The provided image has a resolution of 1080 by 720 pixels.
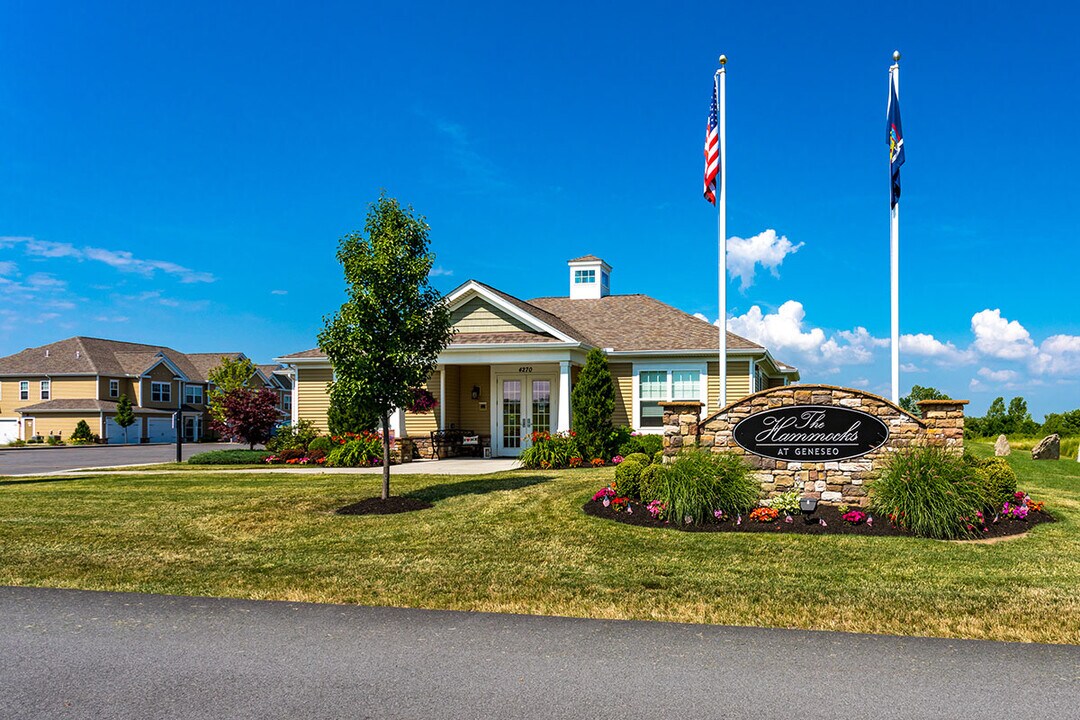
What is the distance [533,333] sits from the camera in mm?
21844

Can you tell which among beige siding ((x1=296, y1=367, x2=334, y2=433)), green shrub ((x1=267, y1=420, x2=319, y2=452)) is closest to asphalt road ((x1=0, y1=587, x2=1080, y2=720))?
green shrub ((x1=267, y1=420, x2=319, y2=452))

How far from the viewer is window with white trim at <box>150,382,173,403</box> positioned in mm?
56594

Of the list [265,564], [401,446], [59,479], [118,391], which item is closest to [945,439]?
[265,564]

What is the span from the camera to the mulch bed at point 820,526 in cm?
1020

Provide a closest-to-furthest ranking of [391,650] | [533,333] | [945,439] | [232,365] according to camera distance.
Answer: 1. [391,650]
2. [945,439]
3. [533,333]
4. [232,365]

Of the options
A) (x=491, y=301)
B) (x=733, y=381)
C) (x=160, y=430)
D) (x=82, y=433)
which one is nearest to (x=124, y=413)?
(x=82, y=433)

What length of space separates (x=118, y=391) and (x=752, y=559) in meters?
55.0

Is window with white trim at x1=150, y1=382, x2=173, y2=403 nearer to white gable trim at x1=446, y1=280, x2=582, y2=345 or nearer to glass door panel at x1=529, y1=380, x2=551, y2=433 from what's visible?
white gable trim at x1=446, y1=280, x2=582, y2=345

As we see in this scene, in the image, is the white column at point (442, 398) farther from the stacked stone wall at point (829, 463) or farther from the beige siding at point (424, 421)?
the stacked stone wall at point (829, 463)

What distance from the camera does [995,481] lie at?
1098cm

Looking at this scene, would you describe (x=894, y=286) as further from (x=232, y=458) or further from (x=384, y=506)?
(x=232, y=458)

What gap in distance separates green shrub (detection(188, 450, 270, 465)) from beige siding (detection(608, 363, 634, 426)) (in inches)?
405

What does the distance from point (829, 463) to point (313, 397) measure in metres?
16.6

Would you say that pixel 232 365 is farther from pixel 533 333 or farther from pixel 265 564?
pixel 265 564
